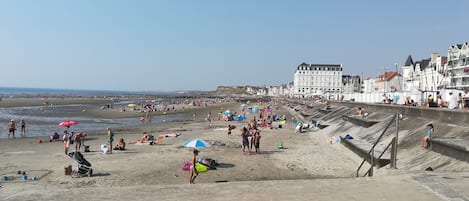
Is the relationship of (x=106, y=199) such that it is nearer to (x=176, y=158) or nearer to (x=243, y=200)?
(x=243, y=200)

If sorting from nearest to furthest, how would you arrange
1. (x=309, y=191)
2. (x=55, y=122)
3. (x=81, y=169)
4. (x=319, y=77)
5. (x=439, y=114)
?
(x=309, y=191) → (x=81, y=169) → (x=439, y=114) → (x=55, y=122) → (x=319, y=77)

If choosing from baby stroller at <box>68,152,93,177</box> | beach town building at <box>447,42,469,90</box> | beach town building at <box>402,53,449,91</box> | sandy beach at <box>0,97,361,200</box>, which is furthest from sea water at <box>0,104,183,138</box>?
beach town building at <box>402,53,449,91</box>

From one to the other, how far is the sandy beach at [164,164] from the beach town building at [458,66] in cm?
6580

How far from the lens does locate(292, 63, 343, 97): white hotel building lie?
152 meters

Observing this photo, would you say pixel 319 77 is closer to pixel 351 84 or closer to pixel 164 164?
pixel 351 84

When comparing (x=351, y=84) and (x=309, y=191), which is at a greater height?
(x=351, y=84)

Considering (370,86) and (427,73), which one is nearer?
(427,73)

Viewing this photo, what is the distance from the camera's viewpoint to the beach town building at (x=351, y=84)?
146375mm

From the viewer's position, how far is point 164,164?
15.7 meters

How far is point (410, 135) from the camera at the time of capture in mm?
16812

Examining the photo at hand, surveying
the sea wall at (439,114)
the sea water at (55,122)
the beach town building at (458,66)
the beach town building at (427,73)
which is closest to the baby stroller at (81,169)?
the sea wall at (439,114)

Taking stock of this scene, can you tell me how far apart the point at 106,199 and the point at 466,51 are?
85440mm

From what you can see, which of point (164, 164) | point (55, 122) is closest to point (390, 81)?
point (55, 122)

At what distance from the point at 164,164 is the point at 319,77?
142m
